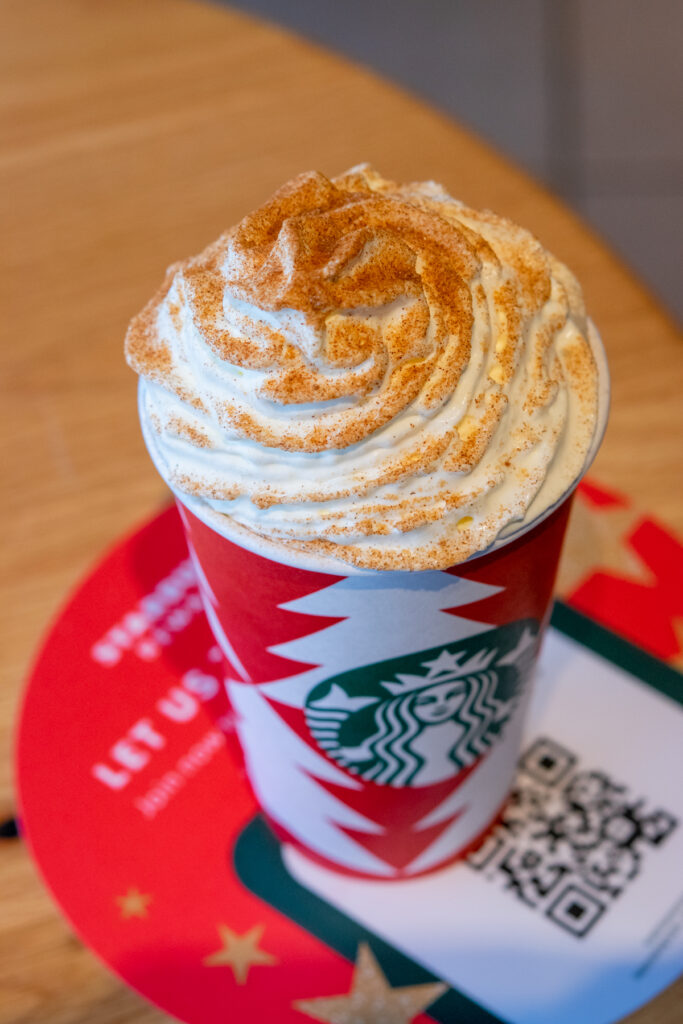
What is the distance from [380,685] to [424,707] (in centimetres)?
5

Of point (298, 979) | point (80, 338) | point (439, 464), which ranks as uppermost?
point (439, 464)

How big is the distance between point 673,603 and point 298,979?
506 mm

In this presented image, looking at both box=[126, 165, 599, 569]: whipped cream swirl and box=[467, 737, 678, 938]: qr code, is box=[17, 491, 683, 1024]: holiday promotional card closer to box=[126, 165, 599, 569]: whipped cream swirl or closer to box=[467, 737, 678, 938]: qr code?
box=[467, 737, 678, 938]: qr code

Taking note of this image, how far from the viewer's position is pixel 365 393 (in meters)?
0.62

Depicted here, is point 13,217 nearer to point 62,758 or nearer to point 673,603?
point 62,758

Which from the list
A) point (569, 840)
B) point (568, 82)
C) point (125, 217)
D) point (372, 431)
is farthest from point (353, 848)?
point (568, 82)

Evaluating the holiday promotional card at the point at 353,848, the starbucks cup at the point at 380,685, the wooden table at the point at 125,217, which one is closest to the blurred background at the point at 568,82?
the wooden table at the point at 125,217

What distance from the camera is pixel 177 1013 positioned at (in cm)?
85

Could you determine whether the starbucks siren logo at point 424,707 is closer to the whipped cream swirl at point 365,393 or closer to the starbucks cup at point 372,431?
the starbucks cup at point 372,431

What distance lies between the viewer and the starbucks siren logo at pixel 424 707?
0.71 meters

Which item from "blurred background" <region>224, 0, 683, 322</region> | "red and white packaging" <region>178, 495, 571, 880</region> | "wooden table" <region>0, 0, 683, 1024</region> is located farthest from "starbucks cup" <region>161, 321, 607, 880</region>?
"blurred background" <region>224, 0, 683, 322</region>

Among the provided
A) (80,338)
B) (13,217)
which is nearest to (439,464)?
(80,338)

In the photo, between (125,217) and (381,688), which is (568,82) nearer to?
(125,217)

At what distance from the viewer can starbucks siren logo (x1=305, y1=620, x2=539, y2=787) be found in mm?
713
